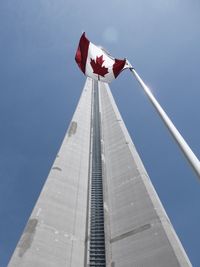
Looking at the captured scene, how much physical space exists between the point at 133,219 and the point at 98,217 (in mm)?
3305

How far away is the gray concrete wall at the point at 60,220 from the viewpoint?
16.4 metres

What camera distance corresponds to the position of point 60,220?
64.1 feet

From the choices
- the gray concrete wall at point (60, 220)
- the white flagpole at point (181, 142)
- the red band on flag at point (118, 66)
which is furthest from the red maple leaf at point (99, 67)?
the gray concrete wall at point (60, 220)

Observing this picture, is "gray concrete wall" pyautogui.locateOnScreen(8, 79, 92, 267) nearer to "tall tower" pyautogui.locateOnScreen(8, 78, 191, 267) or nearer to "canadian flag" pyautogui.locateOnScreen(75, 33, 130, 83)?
"tall tower" pyautogui.locateOnScreen(8, 78, 191, 267)

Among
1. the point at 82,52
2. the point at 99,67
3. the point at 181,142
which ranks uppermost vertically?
the point at 82,52

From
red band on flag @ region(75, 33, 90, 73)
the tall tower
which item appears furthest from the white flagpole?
the tall tower

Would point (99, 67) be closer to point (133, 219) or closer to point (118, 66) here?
point (118, 66)

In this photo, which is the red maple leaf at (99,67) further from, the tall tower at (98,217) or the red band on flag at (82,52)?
the tall tower at (98,217)

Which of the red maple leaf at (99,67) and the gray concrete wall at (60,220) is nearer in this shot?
the red maple leaf at (99,67)

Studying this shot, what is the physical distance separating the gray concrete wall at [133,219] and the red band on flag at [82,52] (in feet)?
33.4

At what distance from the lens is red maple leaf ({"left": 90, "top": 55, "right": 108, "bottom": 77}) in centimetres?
1135

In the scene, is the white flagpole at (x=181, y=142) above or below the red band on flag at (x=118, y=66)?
below

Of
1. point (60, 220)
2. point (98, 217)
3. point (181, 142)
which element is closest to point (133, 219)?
point (98, 217)

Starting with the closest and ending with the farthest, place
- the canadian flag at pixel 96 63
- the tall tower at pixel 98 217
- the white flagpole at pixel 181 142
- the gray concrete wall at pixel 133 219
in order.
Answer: the white flagpole at pixel 181 142, the canadian flag at pixel 96 63, the gray concrete wall at pixel 133 219, the tall tower at pixel 98 217
